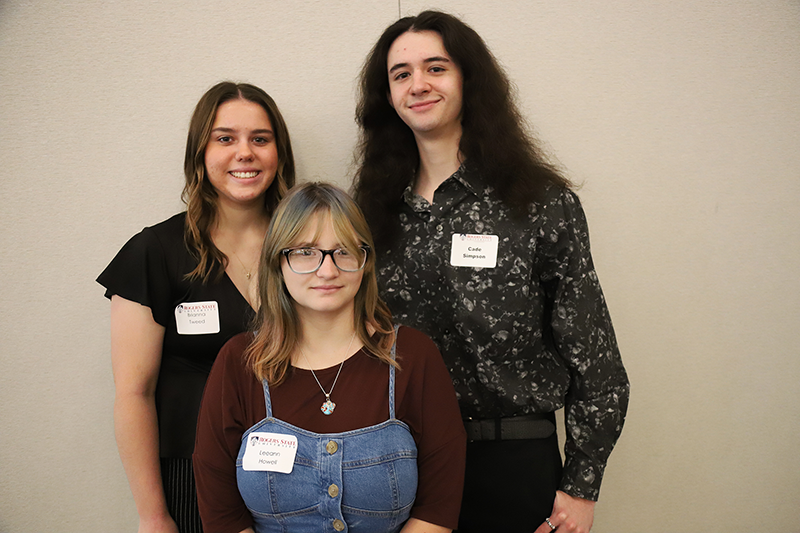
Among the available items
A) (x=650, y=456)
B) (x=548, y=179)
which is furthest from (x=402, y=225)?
(x=650, y=456)

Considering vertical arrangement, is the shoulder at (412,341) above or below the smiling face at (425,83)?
below

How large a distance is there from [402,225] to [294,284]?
52 cm

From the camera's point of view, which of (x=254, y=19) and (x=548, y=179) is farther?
(x=254, y=19)

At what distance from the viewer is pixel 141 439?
1699 mm

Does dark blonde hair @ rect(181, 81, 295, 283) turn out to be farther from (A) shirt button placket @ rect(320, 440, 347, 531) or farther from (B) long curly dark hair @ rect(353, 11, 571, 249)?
(A) shirt button placket @ rect(320, 440, 347, 531)

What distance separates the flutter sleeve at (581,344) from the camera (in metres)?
1.58

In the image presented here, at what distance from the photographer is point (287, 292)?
1.45 m

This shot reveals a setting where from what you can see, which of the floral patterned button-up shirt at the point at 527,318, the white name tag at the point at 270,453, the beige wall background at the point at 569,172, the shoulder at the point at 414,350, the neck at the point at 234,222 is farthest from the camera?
the beige wall background at the point at 569,172

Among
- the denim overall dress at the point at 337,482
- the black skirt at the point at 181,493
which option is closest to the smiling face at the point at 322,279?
the denim overall dress at the point at 337,482

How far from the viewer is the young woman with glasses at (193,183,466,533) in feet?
4.25

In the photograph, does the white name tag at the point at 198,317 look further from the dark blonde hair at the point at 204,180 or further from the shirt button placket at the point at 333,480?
the shirt button placket at the point at 333,480

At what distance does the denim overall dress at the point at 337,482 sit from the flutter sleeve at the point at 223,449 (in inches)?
1.7

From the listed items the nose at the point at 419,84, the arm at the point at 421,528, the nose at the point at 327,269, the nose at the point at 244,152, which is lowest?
the arm at the point at 421,528

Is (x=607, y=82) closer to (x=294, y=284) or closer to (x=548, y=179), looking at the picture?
(x=548, y=179)
